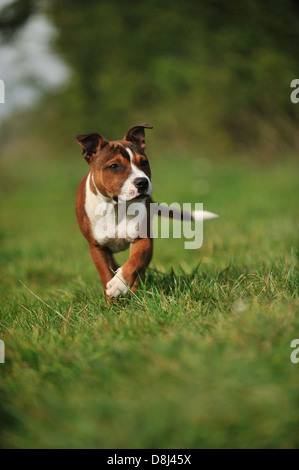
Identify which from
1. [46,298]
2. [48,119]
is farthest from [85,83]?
[46,298]

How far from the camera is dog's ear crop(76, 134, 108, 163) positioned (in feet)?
9.99

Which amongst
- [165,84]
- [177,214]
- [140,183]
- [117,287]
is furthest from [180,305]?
[165,84]

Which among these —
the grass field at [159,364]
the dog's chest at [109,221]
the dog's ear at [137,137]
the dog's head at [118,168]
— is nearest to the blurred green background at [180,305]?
the grass field at [159,364]

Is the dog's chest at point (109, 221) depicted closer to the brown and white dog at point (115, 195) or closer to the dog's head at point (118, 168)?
the brown and white dog at point (115, 195)

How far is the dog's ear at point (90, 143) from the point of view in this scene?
3044 mm

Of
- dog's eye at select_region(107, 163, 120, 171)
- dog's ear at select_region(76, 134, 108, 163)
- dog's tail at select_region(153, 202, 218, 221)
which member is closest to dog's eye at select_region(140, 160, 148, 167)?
dog's eye at select_region(107, 163, 120, 171)

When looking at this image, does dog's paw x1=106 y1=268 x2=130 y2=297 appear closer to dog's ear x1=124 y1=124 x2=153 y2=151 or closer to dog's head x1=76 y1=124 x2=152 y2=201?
dog's head x1=76 y1=124 x2=152 y2=201

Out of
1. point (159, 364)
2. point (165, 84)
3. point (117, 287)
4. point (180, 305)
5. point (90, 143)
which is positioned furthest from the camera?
point (165, 84)

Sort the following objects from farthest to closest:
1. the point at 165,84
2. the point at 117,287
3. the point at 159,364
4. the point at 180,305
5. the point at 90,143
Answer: the point at 165,84
the point at 90,143
the point at 117,287
the point at 180,305
the point at 159,364

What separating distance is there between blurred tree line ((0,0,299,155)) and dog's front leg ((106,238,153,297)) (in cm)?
693

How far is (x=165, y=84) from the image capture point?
1616 cm

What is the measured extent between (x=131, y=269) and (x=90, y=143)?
2.81 feet

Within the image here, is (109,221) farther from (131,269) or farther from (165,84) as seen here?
(165,84)
